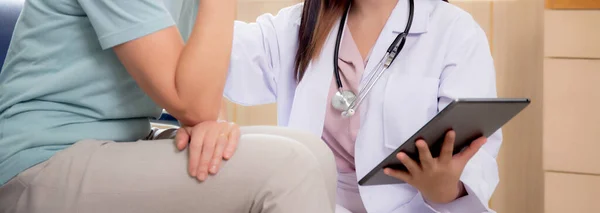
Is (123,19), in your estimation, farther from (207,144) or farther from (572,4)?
(572,4)

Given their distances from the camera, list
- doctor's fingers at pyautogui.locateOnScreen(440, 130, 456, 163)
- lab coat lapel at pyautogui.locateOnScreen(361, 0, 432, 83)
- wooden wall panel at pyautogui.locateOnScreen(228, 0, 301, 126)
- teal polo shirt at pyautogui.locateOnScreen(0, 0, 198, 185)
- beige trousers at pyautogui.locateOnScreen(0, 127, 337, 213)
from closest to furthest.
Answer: beige trousers at pyautogui.locateOnScreen(0, 127, 337, 213), teal polo shirt at pyautogui.locateOnScreen(0, 0, 198, 185), doctor's fingers at pyautogui.locateOnScreen(440, 130, 456, 163), lab coat lapel at pyautogui.locateOnScreen(361, 0, 432, 83), wooden wall panel at pyautogui.locateOnScreen(228, 0, 301, 126)

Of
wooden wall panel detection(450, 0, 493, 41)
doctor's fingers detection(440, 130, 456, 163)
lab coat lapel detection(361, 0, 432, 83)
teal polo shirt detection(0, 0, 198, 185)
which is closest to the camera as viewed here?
teal polo shirt detection(0, 0, 198, 185)

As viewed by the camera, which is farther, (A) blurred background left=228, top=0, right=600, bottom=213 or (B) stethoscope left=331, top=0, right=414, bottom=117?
(A) blurred background left=228, top=0, right=600, bottom=213

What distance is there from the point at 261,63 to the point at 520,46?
924 millimetres

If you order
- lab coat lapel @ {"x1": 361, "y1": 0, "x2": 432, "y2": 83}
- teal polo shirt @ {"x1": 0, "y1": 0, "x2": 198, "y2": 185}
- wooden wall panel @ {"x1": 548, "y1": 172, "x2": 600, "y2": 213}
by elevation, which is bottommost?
wooden wall panel @ {"x1": 548, "y1": 172, "x2": 600, "y2": 213}

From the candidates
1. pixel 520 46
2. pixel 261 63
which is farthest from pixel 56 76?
pixel 520 46

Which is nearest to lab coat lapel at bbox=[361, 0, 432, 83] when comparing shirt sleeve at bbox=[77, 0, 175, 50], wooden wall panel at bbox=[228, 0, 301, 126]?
shirt sleeve at bbox=[77, 0, 175, 50]

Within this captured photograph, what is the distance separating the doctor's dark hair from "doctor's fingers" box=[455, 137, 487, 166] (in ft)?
1.23

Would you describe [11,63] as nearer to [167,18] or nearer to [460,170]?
[167,18]

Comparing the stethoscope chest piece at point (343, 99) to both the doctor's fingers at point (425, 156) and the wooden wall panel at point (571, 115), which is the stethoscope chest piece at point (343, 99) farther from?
the wooden wall panel at point (571, 115)

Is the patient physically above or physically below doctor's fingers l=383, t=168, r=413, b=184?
above

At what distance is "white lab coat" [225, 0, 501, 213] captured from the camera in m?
1.29

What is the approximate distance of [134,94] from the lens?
0.97 m

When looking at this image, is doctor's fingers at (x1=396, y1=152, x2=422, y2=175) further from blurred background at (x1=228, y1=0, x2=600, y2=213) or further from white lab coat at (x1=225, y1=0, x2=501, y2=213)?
blurred background at (x1=228, y1=0, x2=600, y2=213)
